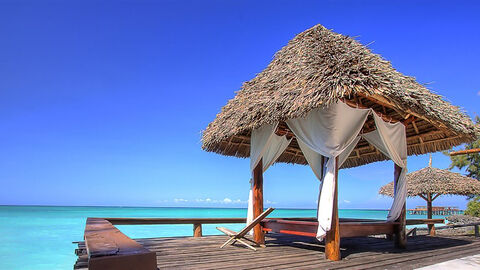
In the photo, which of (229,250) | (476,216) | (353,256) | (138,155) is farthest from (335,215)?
(138,155)

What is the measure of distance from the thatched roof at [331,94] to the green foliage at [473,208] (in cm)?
1103

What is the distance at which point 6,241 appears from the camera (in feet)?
46.4

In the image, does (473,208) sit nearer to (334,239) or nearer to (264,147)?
(264,147)

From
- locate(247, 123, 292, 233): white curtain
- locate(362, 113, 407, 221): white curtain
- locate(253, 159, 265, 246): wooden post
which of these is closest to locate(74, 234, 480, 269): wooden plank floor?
locate(253, 159, 265, 246): wooden post

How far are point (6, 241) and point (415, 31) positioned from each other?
674 inches

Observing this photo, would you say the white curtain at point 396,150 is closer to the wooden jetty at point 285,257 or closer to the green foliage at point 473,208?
the wooden jetty at point 285,257

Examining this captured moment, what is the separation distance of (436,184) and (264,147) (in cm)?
799

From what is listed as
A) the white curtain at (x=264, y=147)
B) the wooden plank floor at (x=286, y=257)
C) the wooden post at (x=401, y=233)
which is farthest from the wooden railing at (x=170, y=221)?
the wooden post at (x=401, y=233)

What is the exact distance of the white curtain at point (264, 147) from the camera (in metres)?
4.86

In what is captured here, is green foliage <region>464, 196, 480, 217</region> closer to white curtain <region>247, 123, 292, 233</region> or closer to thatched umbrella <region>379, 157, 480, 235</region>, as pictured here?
thatched umbrella <region>379, 157, 480, 235</region>

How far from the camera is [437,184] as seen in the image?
10141 mm

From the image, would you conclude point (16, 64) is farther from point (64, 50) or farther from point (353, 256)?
point (353, 256)

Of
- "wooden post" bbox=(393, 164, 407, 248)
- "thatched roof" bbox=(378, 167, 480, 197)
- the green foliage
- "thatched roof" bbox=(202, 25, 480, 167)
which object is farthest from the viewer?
the green foliage

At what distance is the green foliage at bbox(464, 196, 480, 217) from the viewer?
14.1 meters
